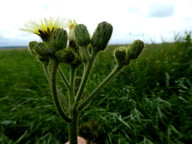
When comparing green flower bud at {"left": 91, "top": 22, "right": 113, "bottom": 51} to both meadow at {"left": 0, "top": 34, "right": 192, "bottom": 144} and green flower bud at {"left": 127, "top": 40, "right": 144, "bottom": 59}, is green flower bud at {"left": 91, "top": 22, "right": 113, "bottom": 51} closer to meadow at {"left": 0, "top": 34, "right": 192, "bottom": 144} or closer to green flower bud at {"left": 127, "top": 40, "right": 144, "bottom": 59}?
green flower bud at {"left": 127, "top": 40, "right": 144, "bottom": 59}

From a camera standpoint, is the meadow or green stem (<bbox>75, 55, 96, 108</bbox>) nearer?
green stem (<bbox>75, 55, 96, 108</bbox>)

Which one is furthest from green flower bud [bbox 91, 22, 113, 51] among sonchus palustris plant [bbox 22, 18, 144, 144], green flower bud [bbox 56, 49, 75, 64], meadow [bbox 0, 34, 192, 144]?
meadow [bbox 0, 34, 192, 144]

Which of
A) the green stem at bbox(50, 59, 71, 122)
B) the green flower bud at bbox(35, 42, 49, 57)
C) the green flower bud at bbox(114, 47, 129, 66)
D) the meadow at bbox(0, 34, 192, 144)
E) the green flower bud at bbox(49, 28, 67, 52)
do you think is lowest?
the meadow at bbox(0, 34, 192, 144)

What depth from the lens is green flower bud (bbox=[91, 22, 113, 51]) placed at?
123 centimetres

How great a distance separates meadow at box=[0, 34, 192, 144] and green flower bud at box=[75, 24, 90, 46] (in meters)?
1.35

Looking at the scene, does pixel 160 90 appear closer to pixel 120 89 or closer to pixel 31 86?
pixel 120 89

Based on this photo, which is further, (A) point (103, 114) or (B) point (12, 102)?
(B) point (12, 102)

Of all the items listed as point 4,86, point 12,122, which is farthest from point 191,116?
point 4,86

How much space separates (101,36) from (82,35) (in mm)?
83

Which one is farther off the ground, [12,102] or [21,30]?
[21,30]

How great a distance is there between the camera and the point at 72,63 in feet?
4.40

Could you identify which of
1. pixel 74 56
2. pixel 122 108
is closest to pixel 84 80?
pixel 74 56

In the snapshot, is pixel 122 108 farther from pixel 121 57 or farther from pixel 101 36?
pixel 101 36

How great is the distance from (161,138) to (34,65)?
7.71 feet
